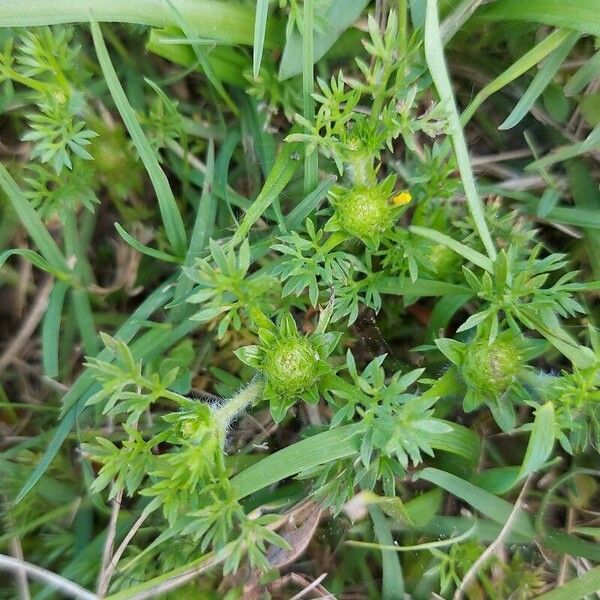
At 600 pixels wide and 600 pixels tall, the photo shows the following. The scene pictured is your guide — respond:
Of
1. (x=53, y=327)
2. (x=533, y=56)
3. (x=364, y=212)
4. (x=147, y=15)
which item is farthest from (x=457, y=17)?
(x=53, y=327)

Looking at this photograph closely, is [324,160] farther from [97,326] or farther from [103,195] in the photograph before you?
[97,326]

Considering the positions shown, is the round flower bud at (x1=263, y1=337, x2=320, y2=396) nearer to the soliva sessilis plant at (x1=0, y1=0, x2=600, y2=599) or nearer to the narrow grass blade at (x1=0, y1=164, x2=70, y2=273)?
the soliva sessilis plant at (x1=0, y1=0, x2=600, y2=599)

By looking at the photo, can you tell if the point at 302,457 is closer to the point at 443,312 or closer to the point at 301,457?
the point at 301,457

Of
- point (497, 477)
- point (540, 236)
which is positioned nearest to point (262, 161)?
point (540, 236)

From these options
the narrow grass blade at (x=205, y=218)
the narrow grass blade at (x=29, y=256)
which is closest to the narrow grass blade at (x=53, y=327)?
the narrow grass blade at (x=29, y=256)

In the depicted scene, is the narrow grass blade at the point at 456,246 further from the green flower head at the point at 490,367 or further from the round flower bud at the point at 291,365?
the round flower bud at the point at 291,365

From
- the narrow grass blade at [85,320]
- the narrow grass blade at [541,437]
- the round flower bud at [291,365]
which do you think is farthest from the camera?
the narrow grass blade at [85,320]
